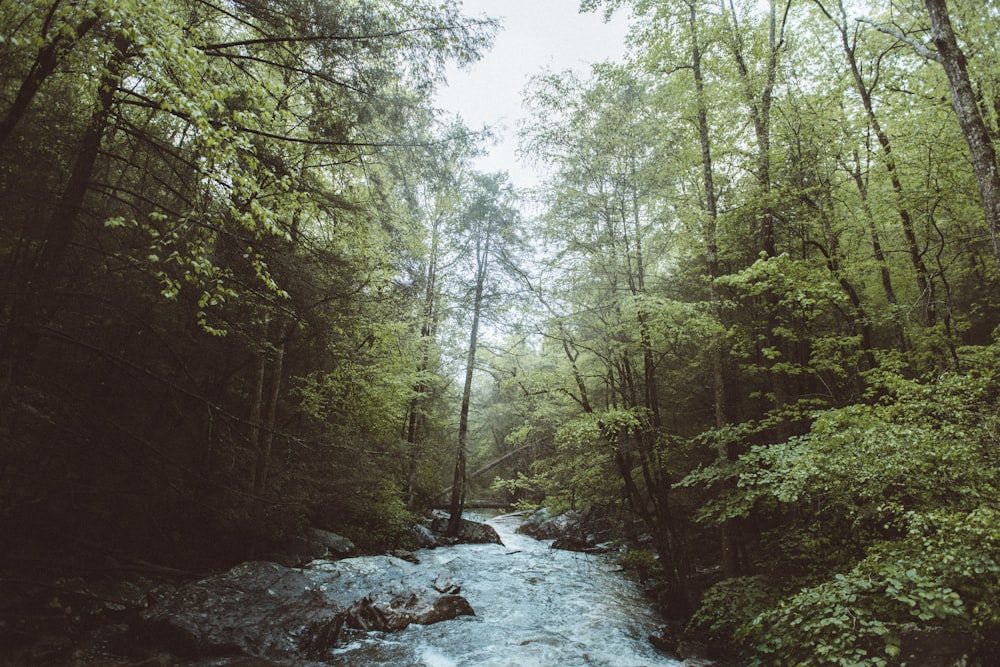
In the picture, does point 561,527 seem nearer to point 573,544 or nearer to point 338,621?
point 573,544

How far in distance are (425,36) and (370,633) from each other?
28.5 ft

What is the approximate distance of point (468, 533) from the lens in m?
16.4

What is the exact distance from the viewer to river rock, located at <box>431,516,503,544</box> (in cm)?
1602

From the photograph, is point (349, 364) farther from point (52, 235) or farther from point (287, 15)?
point (287, 15)

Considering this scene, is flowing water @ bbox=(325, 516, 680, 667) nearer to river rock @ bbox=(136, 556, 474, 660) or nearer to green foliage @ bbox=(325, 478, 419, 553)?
river rock @ bbox=(136, 556, 474, 660)

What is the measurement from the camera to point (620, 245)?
34.3 ft

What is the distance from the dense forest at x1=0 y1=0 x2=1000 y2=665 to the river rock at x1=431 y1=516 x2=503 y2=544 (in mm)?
2934

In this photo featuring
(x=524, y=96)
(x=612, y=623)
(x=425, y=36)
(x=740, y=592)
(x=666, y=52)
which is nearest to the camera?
(x=425, y=36)

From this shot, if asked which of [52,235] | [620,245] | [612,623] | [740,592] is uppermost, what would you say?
[620,245]

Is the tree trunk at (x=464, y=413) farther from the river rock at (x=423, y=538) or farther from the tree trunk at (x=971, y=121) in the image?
the tree trunk at (x=971, y=121)

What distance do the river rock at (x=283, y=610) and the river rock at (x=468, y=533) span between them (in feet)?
23.3

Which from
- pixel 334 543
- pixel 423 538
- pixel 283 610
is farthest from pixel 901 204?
pixel 423 538

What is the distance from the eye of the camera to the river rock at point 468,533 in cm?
1602

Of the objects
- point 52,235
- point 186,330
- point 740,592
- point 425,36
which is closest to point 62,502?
point 186,330
